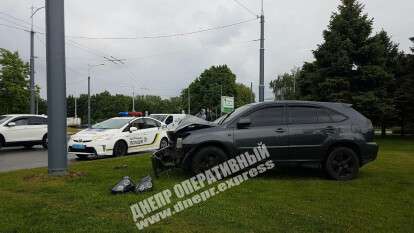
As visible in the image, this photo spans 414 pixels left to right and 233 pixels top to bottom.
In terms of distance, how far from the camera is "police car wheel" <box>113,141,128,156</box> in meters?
13.7

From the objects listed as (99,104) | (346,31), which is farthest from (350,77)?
(99,104)

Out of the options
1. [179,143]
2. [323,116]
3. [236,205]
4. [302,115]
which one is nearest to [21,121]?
[179,143]

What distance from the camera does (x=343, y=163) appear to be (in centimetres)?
861

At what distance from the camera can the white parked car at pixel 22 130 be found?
55.6ft

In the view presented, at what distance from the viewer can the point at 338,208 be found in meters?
6.05

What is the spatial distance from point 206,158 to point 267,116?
1549 mm

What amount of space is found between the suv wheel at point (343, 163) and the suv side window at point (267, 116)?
49.1 inches

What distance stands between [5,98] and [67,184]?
27150mm

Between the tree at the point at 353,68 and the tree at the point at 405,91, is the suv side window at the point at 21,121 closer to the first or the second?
the tree at the point at 353,68

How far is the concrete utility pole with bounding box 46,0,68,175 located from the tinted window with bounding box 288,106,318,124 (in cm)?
476

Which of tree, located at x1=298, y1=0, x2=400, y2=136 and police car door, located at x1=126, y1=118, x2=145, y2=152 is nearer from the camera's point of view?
police car door, located at x1=126, y1=118, x2=145, y2=152

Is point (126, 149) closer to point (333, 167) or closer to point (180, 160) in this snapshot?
point (180, 160)

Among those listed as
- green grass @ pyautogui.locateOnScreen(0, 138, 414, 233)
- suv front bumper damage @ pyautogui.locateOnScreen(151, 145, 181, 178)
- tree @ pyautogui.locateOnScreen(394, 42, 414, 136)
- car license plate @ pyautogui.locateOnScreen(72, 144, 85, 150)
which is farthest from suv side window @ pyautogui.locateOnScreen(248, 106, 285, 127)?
tree @ pyautogui.locateOnScreen(394, 42, 414, 136)

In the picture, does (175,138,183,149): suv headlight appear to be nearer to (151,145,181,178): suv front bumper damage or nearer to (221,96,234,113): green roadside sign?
(151,145,181,178): suv front bumper damage
